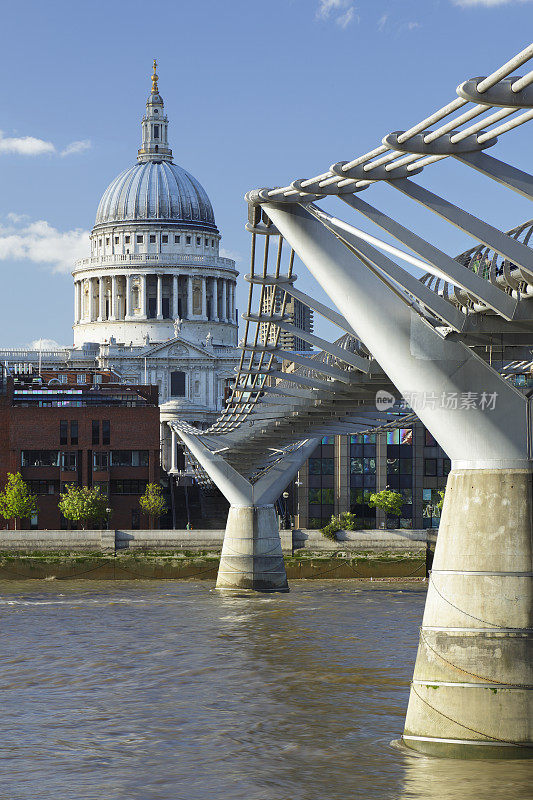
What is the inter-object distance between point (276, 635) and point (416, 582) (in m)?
22.3

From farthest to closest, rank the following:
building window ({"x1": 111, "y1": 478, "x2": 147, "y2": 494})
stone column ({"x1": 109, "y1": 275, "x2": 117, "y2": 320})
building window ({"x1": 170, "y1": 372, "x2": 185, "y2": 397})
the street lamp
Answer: stone column ({"x1": 109, "y1": 275, "x2": 117, "y2": 320}) → building window ({"x1": 170, "y1": 372, "x2": 185, "y2": 397}) → building window ({"x1": 111, "y1": 478, "x2": 147, "y2": 494}) → the street lamp

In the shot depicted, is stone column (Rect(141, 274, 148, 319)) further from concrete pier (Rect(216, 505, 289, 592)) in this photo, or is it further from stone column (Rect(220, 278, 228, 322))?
concrete pier (Rect(216, 505, 289, 592))

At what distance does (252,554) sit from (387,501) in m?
19.5

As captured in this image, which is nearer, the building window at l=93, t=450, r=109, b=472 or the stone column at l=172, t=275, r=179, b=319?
the building window at l=93, t=450, r=109, b=472

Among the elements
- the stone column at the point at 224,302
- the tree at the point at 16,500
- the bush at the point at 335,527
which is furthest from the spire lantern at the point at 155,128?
the bush at the point at 335,527

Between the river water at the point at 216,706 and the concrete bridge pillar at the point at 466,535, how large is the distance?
0.57 m

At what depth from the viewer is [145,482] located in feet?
240

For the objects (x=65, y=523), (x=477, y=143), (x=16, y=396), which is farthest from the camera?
(x=16, y=396)

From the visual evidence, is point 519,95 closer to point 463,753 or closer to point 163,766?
point 463,753

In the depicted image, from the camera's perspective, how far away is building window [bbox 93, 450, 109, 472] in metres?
72.6

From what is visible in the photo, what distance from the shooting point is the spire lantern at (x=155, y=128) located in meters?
156

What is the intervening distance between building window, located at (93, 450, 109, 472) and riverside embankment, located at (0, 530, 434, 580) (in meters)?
10.9

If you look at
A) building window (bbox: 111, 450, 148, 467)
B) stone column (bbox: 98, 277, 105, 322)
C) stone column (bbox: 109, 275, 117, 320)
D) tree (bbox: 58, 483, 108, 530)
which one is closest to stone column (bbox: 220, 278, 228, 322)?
stone column (bbox: 109, 275, 117, 320)

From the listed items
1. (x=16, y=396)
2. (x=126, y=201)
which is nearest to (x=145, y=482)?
(x=16, y=396)
